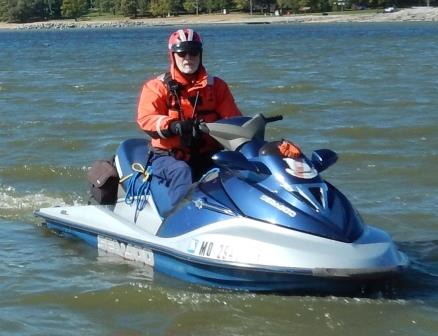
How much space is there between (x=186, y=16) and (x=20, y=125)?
382 ft

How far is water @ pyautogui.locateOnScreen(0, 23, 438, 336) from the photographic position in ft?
17.9

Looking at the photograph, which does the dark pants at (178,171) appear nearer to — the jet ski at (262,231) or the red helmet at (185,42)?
the jet ski at (262,231)

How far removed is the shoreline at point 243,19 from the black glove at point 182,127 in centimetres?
9047

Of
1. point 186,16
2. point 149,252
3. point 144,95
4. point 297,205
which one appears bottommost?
point 186,16

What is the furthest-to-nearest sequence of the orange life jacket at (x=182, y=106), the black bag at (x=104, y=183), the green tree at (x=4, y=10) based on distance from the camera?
the green tree at (x=4, y=10) < the black bag at (x=104, y=183) < the orange life jacket at (x=182, y=106)

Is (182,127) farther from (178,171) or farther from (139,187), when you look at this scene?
(139,187)

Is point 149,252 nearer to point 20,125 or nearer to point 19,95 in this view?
point 20,125

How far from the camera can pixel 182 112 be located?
646 centimetres

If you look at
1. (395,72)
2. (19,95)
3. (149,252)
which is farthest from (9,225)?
(395,72)

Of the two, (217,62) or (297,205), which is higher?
(297,205)

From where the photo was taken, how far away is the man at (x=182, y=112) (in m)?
6.24

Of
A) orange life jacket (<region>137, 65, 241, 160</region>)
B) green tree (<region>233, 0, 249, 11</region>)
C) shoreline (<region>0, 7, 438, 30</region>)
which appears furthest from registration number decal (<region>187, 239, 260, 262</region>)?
green tree (<region>233, 0, 249, 11</region>)

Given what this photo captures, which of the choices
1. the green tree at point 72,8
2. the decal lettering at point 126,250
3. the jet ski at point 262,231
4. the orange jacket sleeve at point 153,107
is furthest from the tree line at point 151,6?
the jet ski at point 262,231

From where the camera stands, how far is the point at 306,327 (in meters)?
5.32
